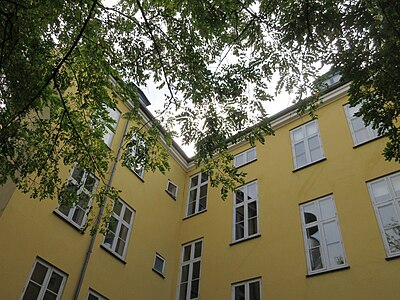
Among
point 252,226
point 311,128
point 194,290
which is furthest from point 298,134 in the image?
point 194,290

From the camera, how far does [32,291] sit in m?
8.33

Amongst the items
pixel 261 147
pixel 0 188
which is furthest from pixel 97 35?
pixel 261 147

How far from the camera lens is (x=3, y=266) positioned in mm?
7926

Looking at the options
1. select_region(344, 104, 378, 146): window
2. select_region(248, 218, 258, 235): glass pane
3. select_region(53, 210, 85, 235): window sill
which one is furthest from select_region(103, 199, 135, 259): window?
select_region(344, 104, 378, 146): window

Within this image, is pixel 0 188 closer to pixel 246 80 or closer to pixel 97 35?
pixel 97 35

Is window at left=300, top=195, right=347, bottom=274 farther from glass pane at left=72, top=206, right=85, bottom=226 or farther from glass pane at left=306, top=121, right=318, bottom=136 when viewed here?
glass pane at left=72, top=206, right=85, bottom=226

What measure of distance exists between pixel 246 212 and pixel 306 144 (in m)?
2.96

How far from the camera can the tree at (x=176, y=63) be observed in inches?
215

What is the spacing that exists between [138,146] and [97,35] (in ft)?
7.32

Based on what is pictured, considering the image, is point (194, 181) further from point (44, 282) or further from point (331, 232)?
point (44, 282)

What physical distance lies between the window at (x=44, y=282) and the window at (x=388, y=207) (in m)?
7.59

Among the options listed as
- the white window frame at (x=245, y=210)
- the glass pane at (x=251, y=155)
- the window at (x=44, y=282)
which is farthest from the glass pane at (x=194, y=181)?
the window at (x=44, y=282)

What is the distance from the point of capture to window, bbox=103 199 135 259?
10.9 m

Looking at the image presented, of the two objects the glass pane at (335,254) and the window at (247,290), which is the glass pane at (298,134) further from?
the window at (247,290)
